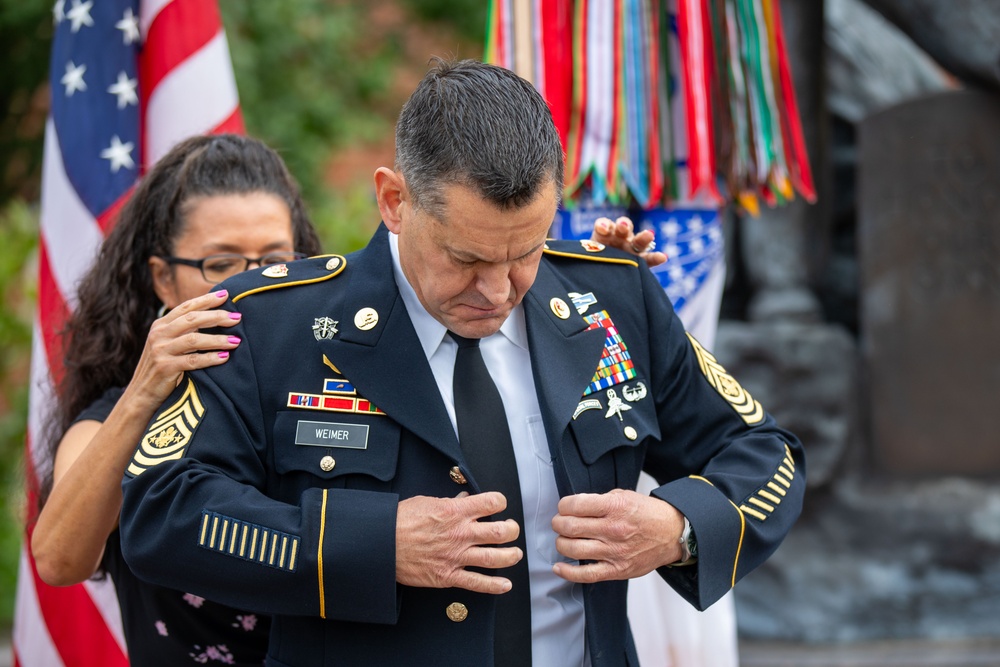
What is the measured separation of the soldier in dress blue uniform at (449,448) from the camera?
1.67 meters

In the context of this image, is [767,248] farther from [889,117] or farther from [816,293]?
[889,117]

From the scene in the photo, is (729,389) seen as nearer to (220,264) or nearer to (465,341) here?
(465,341)

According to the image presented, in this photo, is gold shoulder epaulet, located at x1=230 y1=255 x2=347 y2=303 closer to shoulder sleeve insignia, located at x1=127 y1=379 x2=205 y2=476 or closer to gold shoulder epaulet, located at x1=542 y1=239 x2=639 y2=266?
shoulder sleeve insignia, located at x1=127 y1=379 x2=205 y2=476

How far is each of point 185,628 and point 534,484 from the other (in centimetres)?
84

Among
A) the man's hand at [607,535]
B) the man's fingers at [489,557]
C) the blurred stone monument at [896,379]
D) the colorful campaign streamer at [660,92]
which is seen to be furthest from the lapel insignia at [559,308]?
the blurred stone monument at [896,379]

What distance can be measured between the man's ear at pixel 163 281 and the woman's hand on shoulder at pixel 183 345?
1.82 feet

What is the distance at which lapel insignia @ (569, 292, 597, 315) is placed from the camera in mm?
2058

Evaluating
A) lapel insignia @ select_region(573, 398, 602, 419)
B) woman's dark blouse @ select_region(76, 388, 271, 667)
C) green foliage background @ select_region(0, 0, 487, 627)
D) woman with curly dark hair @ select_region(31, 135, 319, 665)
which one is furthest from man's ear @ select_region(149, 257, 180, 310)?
green foliage background @ select_region(0, 0, 487, 627)

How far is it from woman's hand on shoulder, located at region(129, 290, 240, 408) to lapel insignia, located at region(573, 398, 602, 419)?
57 centimetres

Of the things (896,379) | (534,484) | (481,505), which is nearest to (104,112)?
(534,484)

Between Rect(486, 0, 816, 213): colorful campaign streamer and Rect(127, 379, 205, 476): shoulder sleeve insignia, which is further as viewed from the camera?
Rect(486, 0, 816, 213): colorful campaign streamer

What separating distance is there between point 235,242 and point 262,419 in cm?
75

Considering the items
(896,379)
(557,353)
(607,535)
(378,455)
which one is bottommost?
(896,379)

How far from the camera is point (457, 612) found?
5.81 feet
